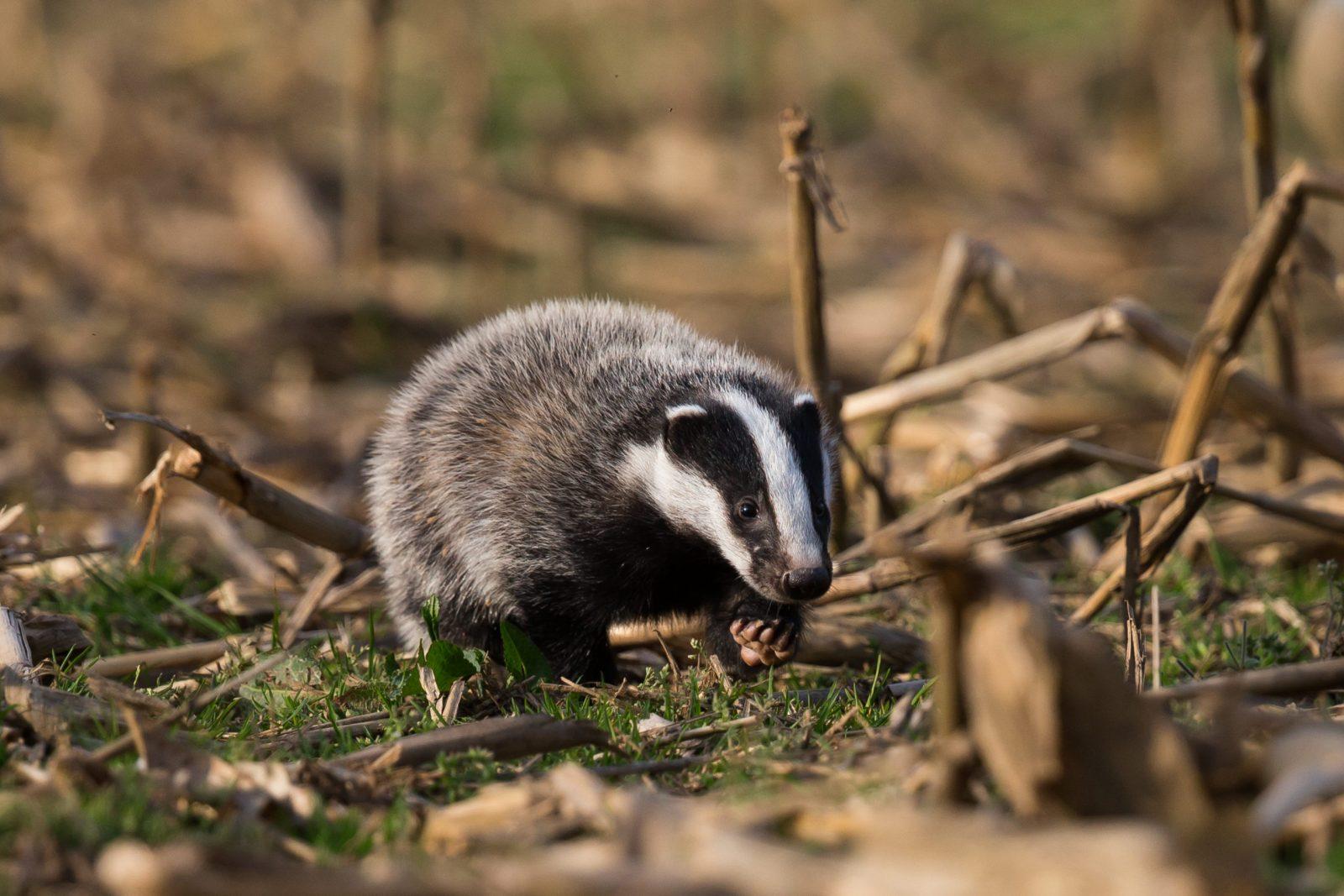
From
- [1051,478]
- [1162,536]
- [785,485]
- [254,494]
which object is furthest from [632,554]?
[1051,478]

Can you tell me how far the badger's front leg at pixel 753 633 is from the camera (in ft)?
15.5

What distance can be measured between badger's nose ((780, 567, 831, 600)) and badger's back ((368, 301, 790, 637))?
2.30ft

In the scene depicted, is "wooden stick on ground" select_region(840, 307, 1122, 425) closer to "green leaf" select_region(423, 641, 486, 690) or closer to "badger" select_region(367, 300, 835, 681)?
"badger" select_region(367, 300, 835, 681)

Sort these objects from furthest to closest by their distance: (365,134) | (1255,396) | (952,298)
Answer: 1. (365,134)
2. (952,298)
3. (1255,396)

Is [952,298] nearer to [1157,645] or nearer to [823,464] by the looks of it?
[823,464]

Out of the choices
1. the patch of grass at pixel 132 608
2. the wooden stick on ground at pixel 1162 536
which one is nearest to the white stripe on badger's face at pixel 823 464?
the wooden stick on ground at pixel 1162 536

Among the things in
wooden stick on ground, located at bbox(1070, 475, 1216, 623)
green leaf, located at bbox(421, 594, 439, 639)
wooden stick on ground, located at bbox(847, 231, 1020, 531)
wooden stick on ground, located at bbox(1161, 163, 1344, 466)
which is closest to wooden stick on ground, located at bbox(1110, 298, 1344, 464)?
wooden stick on ground, located at bbox(1161, 163, 1344, 466)

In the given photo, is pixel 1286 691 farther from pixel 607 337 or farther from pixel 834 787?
pixel 607 337

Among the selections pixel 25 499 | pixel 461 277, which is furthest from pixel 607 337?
pixel 461 277

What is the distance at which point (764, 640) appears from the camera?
470 centimetres

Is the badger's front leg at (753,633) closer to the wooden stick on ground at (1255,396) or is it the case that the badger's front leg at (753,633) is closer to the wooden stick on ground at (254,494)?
the wooden stick on ground at (254,494)

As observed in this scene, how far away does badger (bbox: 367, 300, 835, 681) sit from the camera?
4.65 meters

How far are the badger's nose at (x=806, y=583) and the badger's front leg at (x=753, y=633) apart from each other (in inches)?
9.8

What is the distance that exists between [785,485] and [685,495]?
1.16 feet
